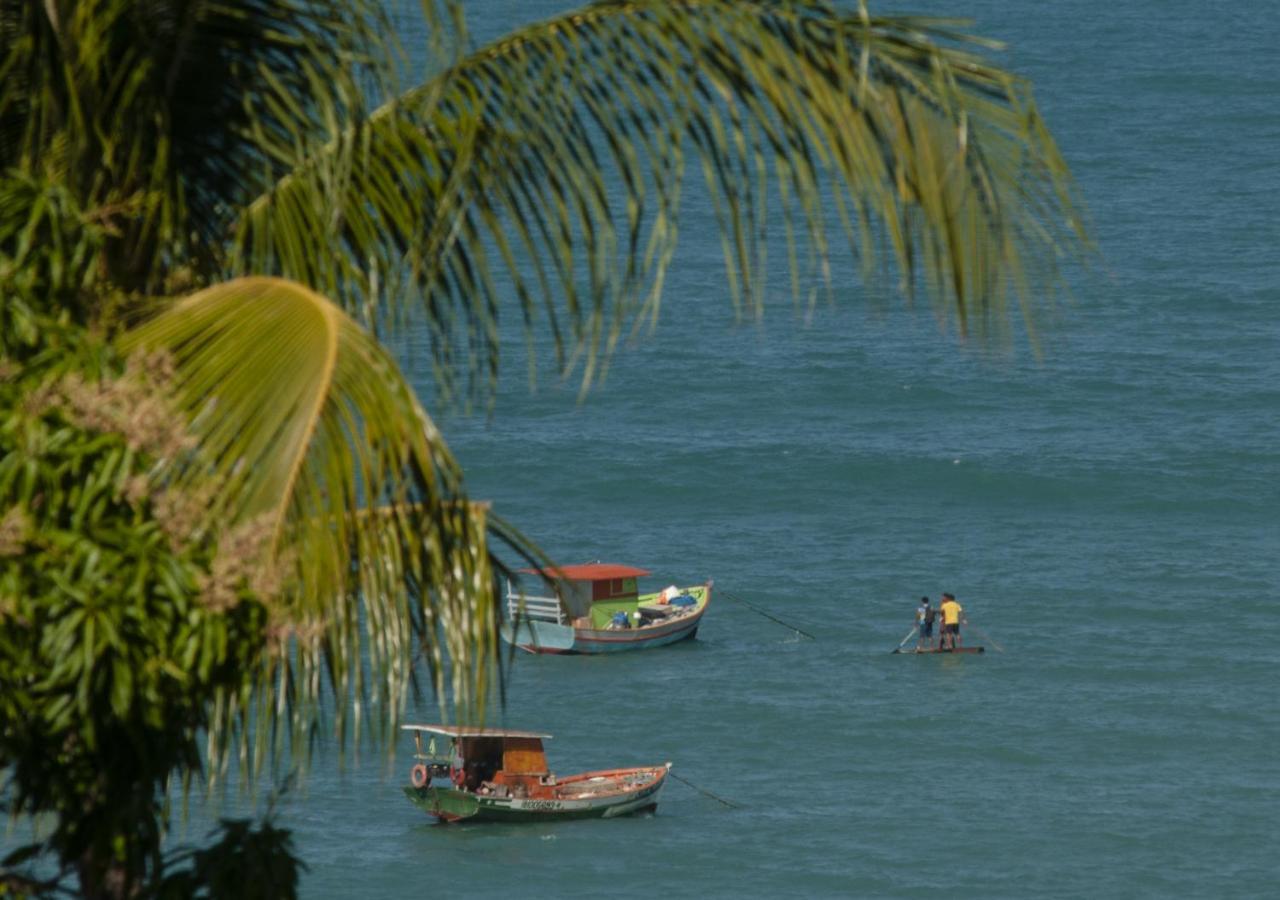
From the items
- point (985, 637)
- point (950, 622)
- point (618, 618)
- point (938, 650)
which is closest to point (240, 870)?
point (950, 622)

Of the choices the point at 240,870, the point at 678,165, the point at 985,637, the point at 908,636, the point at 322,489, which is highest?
the point at 678,165

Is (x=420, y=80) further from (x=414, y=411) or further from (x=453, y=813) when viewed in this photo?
(x=453, y=813)

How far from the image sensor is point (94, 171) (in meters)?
4.78

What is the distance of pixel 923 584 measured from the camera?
68.2m

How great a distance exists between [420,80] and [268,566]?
1548mm

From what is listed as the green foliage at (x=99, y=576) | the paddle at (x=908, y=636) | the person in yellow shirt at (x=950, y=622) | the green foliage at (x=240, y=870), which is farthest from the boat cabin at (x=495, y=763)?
the green foliage at (x=99, y=576)

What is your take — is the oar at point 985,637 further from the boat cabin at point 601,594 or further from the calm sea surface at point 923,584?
the boat cabin at point 601,594

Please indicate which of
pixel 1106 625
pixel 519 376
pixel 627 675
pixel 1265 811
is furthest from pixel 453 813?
pixel 519 376

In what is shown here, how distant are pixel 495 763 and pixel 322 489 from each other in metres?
48.2

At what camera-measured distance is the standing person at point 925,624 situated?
6194 cm

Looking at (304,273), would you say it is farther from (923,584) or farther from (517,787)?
(923,584)

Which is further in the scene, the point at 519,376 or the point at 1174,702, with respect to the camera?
the point at 519,376

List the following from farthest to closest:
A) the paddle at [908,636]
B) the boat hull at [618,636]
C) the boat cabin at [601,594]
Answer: the paddle at [908,636], the boat hull at [618,636], the boat cabin at [601,594]

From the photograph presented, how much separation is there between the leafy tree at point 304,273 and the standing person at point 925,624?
57.3 metres
